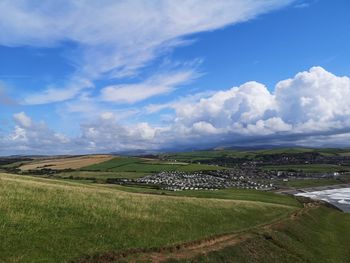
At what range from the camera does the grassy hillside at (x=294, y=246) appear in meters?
34.1

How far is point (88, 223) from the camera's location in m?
31.5

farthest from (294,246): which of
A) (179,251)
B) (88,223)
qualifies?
(88,223)

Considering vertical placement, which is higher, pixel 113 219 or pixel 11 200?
pixel 11 200

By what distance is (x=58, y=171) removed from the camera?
18138cm

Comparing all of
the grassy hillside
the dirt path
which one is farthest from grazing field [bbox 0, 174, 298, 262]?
the grassy hillside

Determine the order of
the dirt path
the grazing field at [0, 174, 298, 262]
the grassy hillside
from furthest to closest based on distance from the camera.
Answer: the grassy hillside, the dirt path, the grazing field at [0, 174, 298, 262]

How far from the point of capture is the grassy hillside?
3406 centimetres

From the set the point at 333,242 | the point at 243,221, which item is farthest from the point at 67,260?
the point at 333,242

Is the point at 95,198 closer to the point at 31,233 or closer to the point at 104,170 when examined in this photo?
the point at 31,233

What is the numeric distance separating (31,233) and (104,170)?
556ft

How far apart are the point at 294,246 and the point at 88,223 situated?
22.5 meters

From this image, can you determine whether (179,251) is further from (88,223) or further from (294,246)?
(294,246)

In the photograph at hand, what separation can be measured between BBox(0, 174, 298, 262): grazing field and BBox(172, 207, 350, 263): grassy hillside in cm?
324

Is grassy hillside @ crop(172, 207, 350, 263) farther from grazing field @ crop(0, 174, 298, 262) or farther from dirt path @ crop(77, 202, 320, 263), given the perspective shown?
grazing field @ crop(0, 174, 298, 262)
